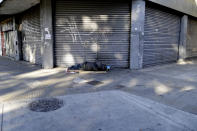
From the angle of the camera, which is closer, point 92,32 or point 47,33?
point 47,33

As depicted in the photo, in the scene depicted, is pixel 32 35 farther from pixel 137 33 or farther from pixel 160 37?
pixel 160 37

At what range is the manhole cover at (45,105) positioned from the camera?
3900 mm

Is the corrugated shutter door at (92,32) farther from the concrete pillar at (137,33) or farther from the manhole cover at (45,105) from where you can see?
the manhole cover at (45,105)

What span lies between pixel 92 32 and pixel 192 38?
36.1ft

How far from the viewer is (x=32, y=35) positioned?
11438 millimetres

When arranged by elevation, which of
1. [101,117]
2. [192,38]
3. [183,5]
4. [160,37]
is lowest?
[101,117]

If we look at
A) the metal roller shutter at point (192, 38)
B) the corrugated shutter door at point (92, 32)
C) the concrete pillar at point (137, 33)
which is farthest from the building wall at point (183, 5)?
the corrugated shutter door at point (92, 32)

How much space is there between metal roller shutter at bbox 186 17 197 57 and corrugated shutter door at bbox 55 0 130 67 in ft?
27.9

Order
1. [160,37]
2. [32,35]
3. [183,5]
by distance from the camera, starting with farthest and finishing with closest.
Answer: [183,5], [32,35], [160,37]

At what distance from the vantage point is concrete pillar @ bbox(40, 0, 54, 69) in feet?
29.1

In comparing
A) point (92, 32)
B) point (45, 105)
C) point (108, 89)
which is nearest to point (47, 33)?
point (92, 32)

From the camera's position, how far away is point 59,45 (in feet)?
30.8

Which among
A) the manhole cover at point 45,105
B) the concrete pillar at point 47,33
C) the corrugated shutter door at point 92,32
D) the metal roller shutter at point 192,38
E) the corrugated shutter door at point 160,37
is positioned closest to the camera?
the manhole cover at point 45,105

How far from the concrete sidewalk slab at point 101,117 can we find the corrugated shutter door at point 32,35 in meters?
7.11
